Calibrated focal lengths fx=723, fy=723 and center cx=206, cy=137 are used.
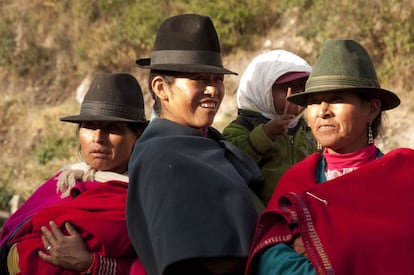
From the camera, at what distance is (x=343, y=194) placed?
7.86 feet

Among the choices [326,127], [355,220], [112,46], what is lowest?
[112,46]

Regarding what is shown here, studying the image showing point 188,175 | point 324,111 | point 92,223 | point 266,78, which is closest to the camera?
point 188,175

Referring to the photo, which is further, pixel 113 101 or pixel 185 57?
pixel 113 101

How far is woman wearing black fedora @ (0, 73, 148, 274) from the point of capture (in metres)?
2.86

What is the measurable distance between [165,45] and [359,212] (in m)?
1.01

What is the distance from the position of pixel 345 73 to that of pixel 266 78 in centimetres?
100

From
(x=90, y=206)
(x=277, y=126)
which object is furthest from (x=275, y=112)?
(x=90, y=206)

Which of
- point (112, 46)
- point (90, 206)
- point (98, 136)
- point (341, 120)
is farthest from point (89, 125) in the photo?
point (112, 46)

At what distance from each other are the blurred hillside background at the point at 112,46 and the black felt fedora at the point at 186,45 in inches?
282

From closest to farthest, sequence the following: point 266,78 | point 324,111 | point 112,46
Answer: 1. point 324,111
2. point 266,78
3. point 112,46

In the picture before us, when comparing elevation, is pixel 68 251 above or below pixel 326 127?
below

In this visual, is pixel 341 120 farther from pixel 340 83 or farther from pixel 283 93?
pixel 283 93

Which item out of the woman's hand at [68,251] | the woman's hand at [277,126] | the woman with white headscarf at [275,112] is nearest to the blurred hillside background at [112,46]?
the woman with white headscarf at [275,112]

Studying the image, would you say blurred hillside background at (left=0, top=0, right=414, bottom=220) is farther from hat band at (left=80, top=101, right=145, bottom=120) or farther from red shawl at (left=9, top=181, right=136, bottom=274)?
red shawl at (left=9, top=181, right=136, bottom=274)
